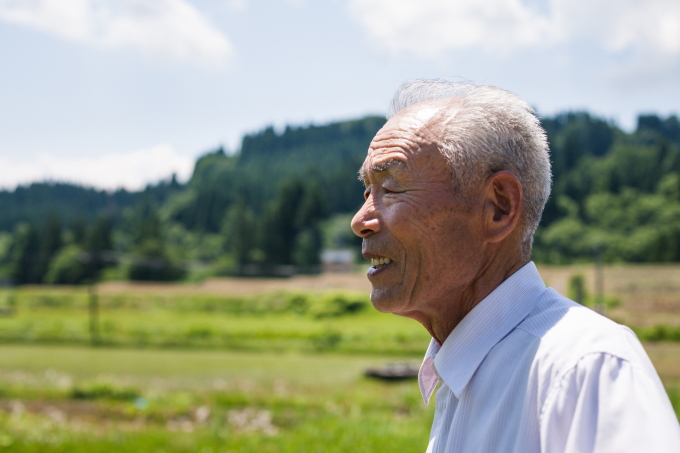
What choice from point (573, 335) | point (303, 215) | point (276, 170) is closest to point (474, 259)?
point (573, 335)

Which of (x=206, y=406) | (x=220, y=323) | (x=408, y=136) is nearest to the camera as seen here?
(x=408, y=136)

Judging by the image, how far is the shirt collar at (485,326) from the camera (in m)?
1.28

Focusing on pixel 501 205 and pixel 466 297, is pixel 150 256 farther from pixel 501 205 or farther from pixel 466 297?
pixel 501 205

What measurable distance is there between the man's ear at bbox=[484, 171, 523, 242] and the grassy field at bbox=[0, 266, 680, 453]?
423 cm

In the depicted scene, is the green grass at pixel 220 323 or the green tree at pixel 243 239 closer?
the green grass at pixel 220 323

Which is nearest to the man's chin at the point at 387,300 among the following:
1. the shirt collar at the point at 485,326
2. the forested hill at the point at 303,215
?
the shirt collar at the point at 485,326

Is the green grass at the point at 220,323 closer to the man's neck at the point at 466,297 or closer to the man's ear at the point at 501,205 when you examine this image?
the man's neck at the point at 466,297

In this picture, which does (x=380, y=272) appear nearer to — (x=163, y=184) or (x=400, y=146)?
(x=400, y=146)

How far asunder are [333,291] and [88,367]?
1174 cm

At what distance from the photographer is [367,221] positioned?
1.45m

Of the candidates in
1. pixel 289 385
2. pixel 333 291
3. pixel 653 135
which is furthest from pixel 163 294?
pixel 653 135

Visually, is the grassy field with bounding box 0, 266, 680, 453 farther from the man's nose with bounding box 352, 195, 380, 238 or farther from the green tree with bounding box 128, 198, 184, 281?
the green tree with bounding box 128, 198, 184, 281

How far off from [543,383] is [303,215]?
46831mm

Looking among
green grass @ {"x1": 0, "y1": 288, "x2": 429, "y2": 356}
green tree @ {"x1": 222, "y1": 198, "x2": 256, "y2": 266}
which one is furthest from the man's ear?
green tree @ {"x1": 222, "y1": 198, "x2": 256, "y2": 266}
